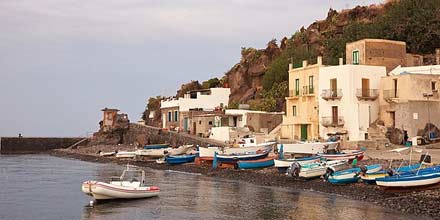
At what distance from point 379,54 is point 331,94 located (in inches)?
300

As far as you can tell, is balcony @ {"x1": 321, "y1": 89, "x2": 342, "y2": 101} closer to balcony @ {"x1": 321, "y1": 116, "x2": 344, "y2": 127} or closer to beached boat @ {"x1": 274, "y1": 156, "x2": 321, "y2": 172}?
balcony @ {"x1": 321, "y1": 116, "x2": 344, "y2": 127}

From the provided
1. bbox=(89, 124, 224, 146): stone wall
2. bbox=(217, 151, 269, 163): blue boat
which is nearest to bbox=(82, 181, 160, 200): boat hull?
bbox=(217, 151, 269, 163): blue boat

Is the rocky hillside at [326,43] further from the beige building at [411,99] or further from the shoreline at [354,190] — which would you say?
the shoreline at [354,190]

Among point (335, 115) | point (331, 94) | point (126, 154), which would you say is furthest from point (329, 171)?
point (126, 154)

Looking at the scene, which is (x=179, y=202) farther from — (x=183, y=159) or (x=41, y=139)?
(x=41, y=139)

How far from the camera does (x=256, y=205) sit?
28.6 metres

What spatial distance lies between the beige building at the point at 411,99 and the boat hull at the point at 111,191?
83.1ft

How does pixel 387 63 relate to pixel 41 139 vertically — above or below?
above

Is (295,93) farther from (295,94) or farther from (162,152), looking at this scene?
(162,152)

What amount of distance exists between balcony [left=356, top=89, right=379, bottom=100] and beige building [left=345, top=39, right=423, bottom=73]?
3.98m

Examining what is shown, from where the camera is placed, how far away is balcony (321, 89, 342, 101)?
5094 cm

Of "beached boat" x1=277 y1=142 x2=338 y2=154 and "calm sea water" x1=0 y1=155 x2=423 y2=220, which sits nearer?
"calm sea water" x1=0 y1=155 x2=423 y2=220

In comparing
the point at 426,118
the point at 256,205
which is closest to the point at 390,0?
the point at 426,118

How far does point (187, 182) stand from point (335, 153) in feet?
37.1
